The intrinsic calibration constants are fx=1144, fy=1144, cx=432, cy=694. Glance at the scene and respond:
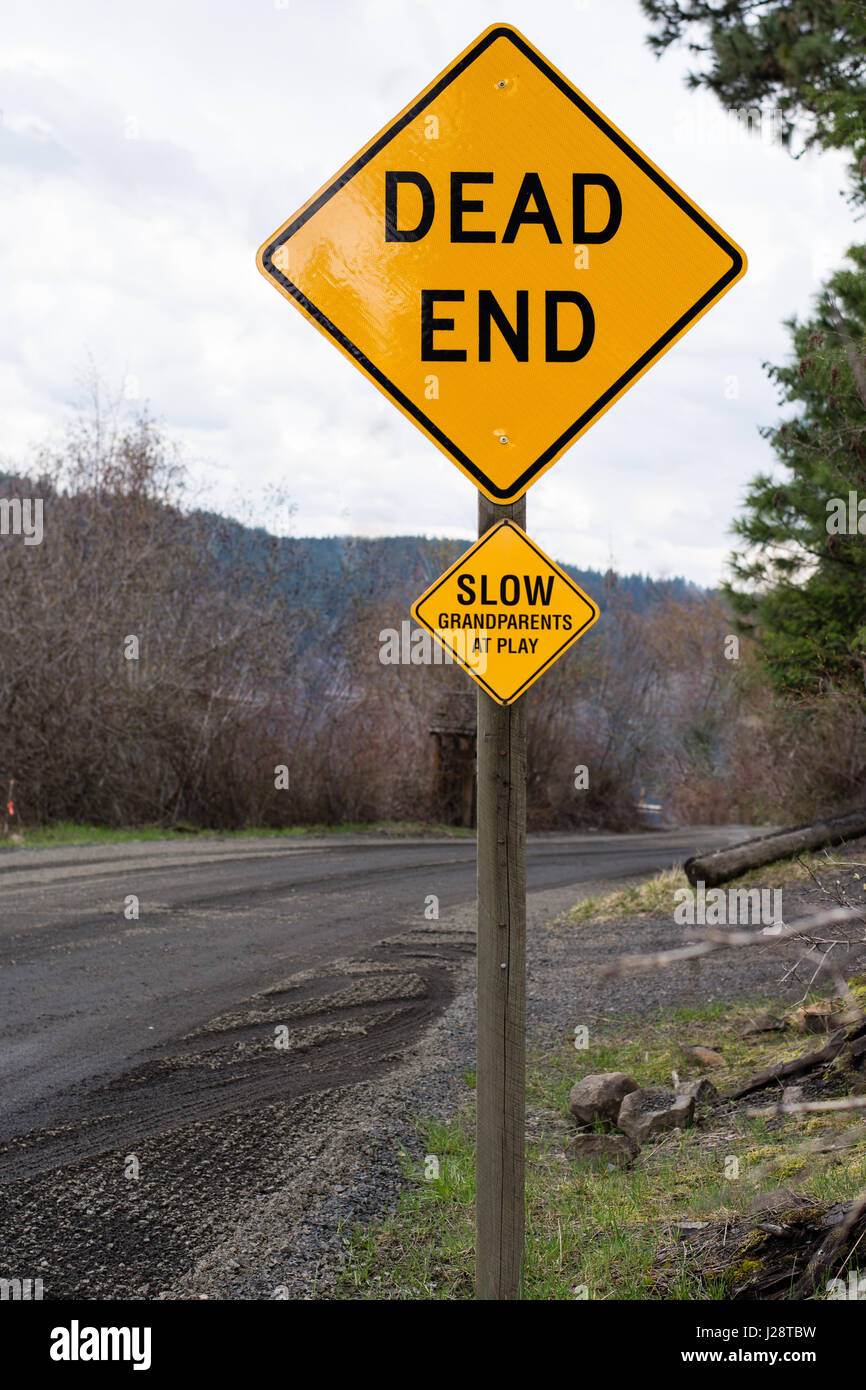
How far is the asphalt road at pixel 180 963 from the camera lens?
5.95 metres

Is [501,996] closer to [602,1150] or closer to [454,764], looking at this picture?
[602,1150]

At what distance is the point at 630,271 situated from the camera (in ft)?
10.5

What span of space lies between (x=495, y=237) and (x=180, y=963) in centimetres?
713

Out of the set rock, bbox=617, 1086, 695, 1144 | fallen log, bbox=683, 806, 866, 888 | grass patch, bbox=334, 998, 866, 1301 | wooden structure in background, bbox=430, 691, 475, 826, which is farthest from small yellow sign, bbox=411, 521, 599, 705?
wooden structure in background, bbox=430, 691, 475, 826

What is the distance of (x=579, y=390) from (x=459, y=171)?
69 cm

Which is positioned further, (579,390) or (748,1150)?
(748,1150)

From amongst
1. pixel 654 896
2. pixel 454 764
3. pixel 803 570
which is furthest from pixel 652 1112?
pixel 454 764

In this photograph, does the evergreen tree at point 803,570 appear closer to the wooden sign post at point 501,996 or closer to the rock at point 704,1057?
the rock at point 704,1057

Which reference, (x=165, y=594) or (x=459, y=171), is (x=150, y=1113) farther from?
(x=165, y=594)

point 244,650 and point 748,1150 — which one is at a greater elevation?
point 244,650

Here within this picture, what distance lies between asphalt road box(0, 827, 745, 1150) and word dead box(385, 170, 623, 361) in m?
3.73

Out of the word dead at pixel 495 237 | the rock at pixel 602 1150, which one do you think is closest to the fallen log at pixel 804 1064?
the rock at pixel 602 1150

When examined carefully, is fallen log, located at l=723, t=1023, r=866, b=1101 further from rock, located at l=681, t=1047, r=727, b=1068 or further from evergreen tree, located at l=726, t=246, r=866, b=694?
evergreen tree, located at l=726, t=246, r=866, b=694

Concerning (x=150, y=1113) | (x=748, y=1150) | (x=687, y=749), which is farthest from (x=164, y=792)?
(x=687, y=749)
